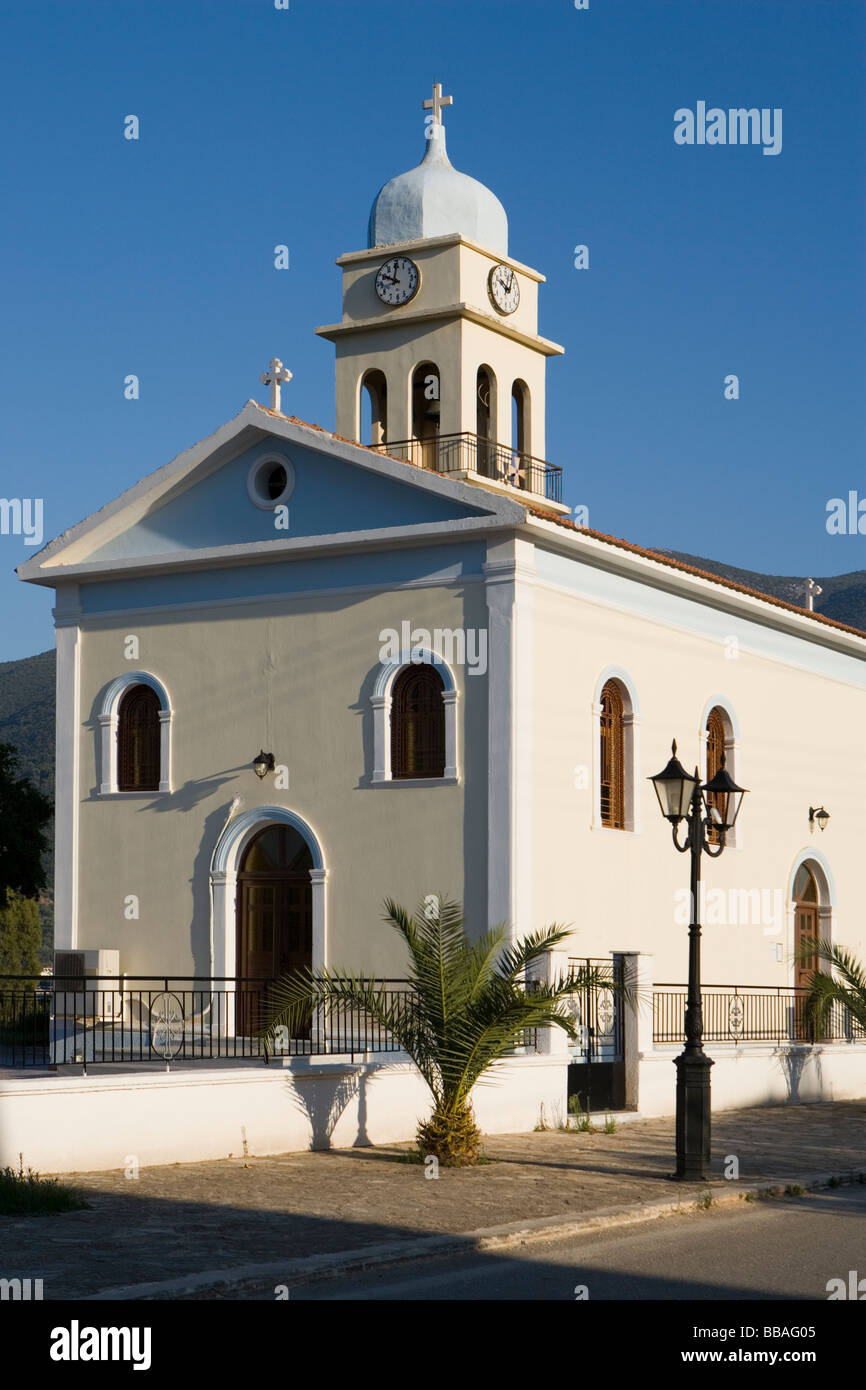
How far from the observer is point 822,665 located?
2762 centimetres

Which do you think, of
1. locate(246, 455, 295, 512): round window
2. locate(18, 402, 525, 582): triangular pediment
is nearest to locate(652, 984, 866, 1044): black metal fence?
locate(18, 402, 525, 582): triangular pediment

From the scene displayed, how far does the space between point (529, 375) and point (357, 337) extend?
263cm

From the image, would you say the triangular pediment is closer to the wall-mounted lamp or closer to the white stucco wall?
the white stucco wall

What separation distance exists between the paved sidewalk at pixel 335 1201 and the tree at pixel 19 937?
2760 centimetres

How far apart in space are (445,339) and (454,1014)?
12.8 meters

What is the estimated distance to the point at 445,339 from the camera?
25156 mm

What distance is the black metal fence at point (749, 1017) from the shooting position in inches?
817

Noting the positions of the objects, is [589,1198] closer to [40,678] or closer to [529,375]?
[529,375]

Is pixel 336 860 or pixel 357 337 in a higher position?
pixel 357 337

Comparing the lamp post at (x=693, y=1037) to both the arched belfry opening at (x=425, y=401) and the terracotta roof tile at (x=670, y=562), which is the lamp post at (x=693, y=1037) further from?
the arched belfry opening at (x=425, y=401)

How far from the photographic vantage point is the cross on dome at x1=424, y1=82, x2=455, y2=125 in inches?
1078

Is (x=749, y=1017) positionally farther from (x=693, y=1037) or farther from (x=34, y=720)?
(x=34, y=720)

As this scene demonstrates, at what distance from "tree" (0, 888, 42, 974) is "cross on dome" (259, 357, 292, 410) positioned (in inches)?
882
